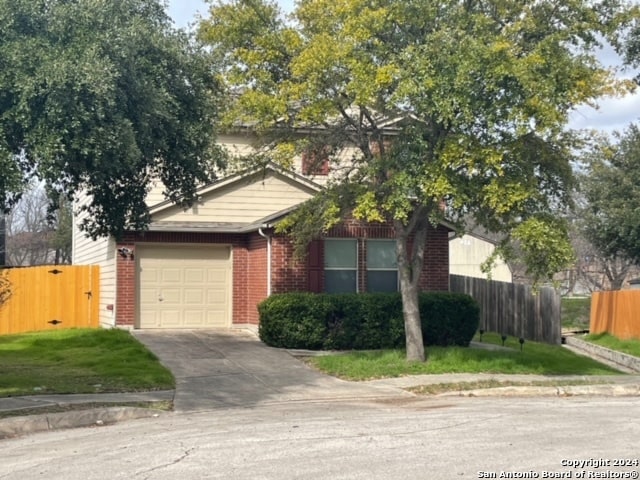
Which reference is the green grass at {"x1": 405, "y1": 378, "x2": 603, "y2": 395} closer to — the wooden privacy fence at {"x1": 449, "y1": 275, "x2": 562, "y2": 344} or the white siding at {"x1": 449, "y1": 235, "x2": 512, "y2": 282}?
the wooden privacy fence at {"x1": 449, "y1": 275, "x2": 562, "y2": 344}

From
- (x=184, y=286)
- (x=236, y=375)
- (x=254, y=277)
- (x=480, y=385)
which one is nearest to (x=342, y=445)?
(x=480, y=385)

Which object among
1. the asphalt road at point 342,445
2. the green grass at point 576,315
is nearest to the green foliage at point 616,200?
the green grass at point 576,315

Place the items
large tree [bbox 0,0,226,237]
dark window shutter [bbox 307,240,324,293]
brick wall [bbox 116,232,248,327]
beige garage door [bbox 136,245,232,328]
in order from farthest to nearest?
beige garage door [bbox 136,245,232,328]
brick wall [bbox 116,232,248,327]
dark window shutter [bbox 307,240,324,293]
large tree [bbox 0,0,226,237]

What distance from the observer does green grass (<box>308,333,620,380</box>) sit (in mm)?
17062

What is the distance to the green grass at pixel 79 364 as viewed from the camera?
47.6ft

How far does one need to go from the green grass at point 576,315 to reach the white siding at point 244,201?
13374 millimetres

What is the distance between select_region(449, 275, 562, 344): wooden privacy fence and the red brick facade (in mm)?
3403

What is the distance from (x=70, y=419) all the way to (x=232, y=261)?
37.6 ft

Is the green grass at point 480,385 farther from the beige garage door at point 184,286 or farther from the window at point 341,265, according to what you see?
the beige garage door at point 184,286

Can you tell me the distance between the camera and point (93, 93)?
10.8 m

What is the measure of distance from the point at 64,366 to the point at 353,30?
29.2ft

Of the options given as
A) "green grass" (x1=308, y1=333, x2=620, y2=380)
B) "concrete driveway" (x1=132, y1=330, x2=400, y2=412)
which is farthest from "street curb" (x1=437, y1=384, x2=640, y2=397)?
"green grass" (x1=308, y1=333, x2=620, y2=380)

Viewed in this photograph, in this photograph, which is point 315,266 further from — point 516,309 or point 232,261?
point 516,309

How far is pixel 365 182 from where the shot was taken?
17.3 metres
